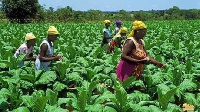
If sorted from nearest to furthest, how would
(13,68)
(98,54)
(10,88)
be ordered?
(10,88)
(13,68)
(98,54)

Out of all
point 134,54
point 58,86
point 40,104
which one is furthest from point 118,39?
point 40,104

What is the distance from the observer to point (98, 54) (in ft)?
28.8

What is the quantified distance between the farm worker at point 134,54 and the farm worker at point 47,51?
127 centimetres

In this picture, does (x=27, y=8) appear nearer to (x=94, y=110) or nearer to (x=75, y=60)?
(x=75, y=60)

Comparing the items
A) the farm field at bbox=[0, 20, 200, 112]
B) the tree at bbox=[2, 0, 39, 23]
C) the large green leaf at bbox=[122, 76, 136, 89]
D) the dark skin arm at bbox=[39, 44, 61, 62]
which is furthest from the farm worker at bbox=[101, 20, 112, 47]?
the tree at bbox=[2, 0, 39, 23]

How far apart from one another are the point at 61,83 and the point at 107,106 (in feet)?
5.25

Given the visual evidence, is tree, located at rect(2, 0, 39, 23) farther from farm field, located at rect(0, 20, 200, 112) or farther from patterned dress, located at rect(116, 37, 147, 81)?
patterned dress, located at rect(116, 37, 147, 81)

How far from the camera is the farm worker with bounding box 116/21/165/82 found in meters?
5.10

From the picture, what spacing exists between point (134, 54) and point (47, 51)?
1.58 m

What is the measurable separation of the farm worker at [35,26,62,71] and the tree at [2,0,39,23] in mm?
38291

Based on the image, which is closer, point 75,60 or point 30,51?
point 30,51

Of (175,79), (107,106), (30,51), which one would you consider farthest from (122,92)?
(30,51)

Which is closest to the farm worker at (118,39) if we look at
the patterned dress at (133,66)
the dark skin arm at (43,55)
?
the dark skin arm at (43,55)

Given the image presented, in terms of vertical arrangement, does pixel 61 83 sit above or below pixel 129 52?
below
